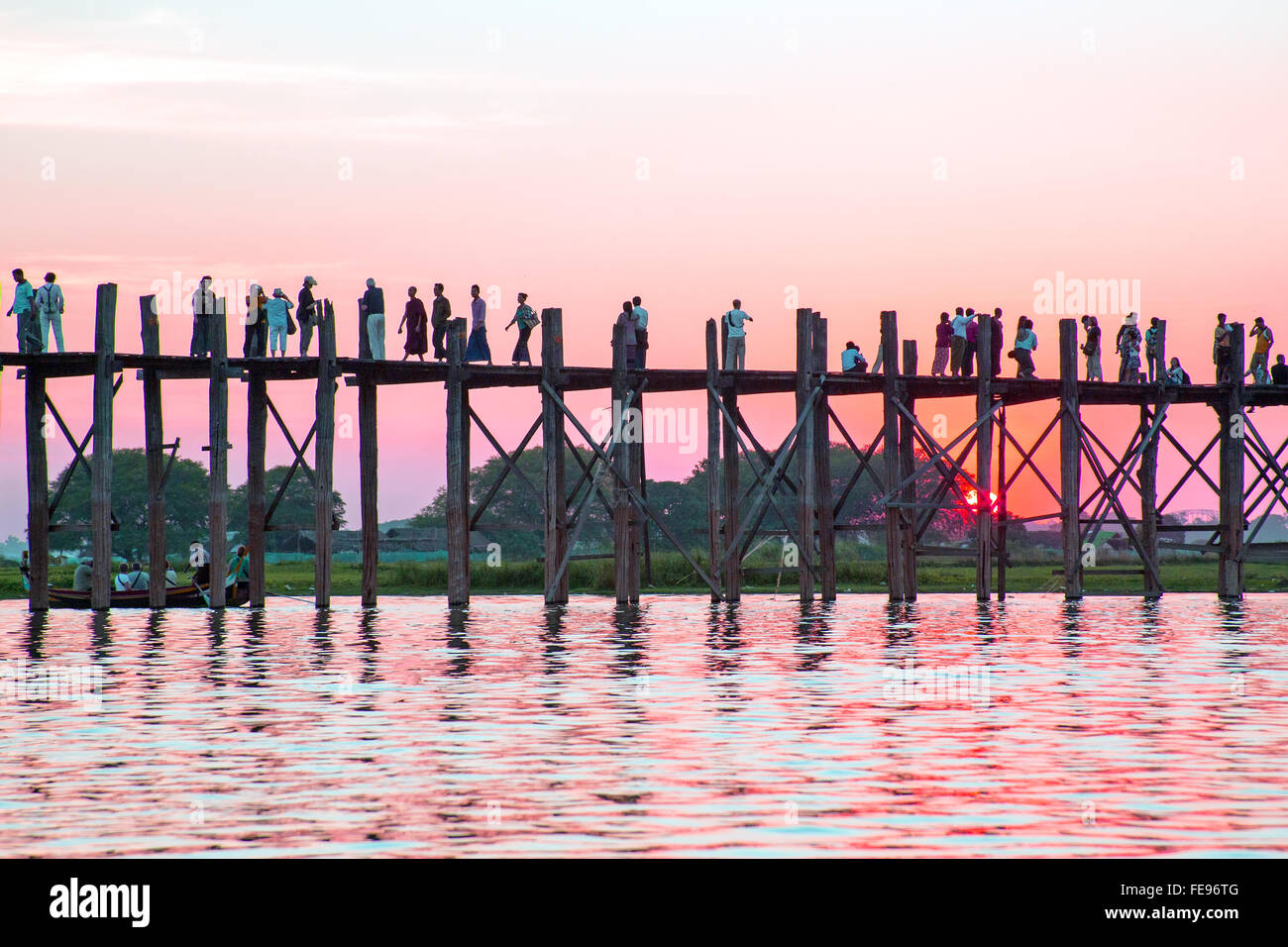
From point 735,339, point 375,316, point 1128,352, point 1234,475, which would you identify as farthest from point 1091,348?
point 375,316

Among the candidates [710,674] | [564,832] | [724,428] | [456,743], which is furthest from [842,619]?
[564,832]

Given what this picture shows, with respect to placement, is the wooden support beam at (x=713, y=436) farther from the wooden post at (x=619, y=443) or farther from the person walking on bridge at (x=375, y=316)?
the person walking on bridge at (x=375, y=316)

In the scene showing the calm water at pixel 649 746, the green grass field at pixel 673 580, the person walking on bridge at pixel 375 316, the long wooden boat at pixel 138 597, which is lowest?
the green grass field at pixel 673 580

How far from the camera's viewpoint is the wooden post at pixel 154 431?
2875 centimetres

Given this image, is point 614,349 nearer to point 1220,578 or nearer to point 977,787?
point 1220,578

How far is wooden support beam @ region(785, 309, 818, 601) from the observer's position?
30.9m

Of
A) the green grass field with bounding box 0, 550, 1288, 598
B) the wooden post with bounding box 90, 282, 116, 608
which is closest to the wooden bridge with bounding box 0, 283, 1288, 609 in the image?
the wooden post with bounding box 90, 282, 116, 608

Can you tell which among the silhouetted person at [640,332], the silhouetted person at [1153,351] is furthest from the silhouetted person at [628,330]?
the silhouetted person at [1153,351]

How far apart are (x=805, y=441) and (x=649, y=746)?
61.3ft

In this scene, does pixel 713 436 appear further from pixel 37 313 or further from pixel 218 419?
pixel 37 313

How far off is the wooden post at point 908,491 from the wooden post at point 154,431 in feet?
43.1

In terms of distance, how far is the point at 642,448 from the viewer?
102 ft

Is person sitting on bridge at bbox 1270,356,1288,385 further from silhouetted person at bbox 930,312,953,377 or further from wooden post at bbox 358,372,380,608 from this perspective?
wooden post at bbox 358,372,380,608

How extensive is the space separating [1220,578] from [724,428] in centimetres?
1197
